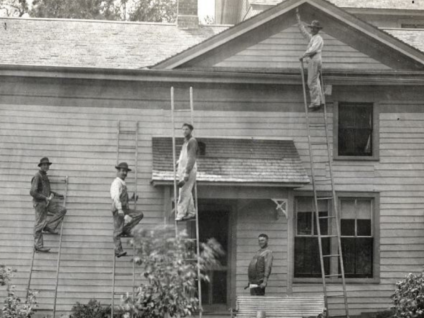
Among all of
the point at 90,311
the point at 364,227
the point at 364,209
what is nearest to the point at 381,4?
the point at 364,209

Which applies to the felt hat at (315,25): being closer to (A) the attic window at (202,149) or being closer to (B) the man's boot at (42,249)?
(A) the attic window at (202,149)

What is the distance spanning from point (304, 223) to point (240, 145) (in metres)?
2.34

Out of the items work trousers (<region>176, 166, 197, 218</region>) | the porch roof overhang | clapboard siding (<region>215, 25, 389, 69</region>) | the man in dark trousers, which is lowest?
the man in dark trousers

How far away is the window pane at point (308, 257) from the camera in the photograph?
18047 millimetres

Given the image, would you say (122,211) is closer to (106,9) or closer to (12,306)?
(12,306)

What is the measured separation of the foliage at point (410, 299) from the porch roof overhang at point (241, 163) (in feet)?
10.3

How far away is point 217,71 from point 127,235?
4.29 m

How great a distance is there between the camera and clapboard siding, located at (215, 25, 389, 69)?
18.4 meters

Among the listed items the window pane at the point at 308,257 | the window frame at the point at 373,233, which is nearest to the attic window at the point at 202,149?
the window frame at the point at 373,233

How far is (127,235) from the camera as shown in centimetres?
1692

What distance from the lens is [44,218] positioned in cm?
1720

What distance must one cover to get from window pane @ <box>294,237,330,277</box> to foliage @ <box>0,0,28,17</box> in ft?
74.9

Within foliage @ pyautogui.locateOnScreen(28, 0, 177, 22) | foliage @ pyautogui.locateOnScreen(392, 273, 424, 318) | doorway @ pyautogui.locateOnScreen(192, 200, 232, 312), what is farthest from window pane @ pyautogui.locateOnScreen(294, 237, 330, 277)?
foliage @ pyautogui.locateOnScreen(28, 0, 177, 22)

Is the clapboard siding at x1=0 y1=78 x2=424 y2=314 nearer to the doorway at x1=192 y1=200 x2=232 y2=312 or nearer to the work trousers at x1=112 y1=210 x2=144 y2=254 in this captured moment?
the doorway at x1=192 y1=200 x2=232 y2=312
